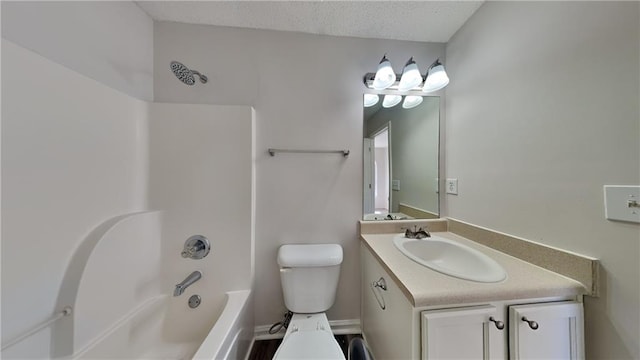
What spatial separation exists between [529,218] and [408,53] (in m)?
1.33

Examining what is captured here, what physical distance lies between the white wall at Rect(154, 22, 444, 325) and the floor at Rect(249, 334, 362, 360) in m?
0.13

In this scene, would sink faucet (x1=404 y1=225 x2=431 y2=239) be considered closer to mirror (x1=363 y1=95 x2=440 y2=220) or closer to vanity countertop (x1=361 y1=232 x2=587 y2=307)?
mirror (x1=363 y1=95 x2=440 y2=220)

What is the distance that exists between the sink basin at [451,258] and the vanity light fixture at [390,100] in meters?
0.97

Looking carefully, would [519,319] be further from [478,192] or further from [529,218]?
[478,192]

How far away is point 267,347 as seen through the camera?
4.69ft

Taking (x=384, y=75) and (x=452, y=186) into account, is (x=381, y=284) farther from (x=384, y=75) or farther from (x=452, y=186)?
(x=384, y=75)

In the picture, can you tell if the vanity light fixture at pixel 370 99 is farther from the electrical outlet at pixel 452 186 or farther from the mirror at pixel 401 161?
the electrical outlet at pixel 452 186

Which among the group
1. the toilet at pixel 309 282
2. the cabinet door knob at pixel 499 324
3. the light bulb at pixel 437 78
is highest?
the light bulb at pixel 437 78

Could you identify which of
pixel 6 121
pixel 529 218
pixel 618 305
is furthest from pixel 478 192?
pixel 6 121

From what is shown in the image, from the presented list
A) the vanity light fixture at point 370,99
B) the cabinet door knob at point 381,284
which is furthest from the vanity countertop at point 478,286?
the vanity light fixture at point 370,99

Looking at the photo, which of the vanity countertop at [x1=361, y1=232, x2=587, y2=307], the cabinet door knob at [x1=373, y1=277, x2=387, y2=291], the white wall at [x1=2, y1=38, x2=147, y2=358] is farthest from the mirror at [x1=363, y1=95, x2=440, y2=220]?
the white wall at [x1=2, y1=38, x2=147, y2=358]

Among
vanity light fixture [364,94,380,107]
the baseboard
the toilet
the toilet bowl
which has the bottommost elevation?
the baseboard

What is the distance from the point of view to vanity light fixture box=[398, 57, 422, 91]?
1.38 m

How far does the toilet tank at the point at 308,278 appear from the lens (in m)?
1.32
